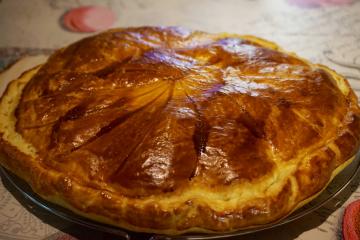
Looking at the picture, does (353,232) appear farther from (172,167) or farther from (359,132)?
(172,167)

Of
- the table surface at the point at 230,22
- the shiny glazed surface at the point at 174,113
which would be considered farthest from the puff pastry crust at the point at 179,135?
the table surface at the point at 230,22

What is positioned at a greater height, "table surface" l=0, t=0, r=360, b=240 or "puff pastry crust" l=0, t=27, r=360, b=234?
"puff pastry crust" l=0, t=27, r=360, b=234

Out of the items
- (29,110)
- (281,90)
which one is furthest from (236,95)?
(29,110)

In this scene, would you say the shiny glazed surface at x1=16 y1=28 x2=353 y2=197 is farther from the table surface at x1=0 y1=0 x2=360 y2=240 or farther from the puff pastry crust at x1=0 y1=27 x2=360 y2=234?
the table surface at x1=0 y1=0 x2=360 y2=240

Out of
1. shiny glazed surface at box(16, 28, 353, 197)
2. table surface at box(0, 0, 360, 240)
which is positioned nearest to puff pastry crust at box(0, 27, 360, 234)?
shiny glazed surface at box(16, 28, 353, 197)

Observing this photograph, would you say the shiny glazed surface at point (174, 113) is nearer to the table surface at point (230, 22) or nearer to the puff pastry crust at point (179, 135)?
the puff pastry crust at point (179, 135)

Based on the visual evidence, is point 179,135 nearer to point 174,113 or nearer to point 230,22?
point 174,113

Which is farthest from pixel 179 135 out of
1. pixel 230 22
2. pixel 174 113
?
pixel 230 22
